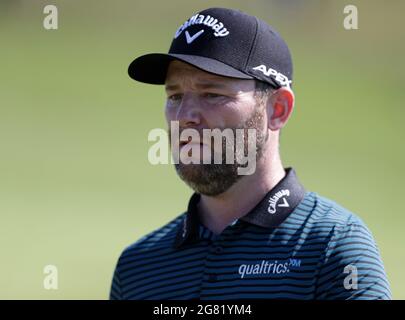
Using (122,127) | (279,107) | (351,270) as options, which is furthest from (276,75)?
(122,127)

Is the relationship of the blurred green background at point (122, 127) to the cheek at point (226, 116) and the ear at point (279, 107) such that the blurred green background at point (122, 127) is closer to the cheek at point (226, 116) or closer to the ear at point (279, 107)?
the ear at point (279, 107)

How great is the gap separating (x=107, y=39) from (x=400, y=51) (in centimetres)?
407

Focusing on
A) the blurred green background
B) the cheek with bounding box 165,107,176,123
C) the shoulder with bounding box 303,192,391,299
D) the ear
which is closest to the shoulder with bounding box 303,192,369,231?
the shoulder with bounding box 303,192,391,299

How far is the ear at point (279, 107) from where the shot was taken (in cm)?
261

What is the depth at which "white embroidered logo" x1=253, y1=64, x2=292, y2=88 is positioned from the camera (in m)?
2.56

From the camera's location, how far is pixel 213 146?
248 cm

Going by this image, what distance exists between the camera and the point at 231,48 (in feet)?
8.35

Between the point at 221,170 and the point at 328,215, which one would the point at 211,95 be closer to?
the point at 221,170

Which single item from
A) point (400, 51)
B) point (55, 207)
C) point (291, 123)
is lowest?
point (55, 207)

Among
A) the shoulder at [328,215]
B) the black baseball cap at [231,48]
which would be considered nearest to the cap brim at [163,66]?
the black baseball cap at [231,48]

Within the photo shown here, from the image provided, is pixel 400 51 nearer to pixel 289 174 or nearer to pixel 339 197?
pixel 339 197

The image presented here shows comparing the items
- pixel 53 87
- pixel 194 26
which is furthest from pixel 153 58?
pixel 53 87

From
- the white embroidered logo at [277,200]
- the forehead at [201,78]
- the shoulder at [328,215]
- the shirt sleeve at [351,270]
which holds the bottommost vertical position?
the shirt sleeve at [351,270]

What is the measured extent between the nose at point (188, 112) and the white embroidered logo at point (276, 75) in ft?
0.70
